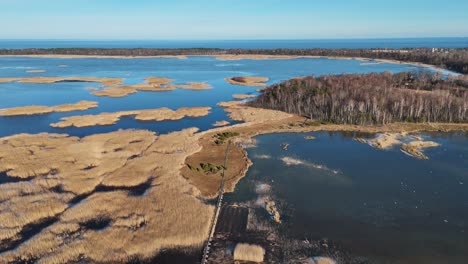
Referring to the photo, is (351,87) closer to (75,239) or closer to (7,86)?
(75,239)

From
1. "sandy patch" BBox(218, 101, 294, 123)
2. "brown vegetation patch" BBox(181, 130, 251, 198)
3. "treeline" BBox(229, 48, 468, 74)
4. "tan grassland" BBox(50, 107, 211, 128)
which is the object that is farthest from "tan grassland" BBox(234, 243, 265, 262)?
"treeline" BBox(229, 48, 468, 74)

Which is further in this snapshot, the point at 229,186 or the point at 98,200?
the point at 229,186

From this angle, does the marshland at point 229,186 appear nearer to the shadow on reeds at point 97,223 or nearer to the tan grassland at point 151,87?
the shadow on reeds at point 97,223

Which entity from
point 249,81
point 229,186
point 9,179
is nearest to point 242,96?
point 249,81

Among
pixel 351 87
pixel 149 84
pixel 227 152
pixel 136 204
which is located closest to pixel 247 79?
pixel 149 84

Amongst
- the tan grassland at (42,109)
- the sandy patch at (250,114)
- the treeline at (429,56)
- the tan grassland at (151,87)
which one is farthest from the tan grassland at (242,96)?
the treeline at (429,56)

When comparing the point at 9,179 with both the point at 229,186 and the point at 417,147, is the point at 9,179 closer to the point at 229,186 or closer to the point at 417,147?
the point at 229,186
